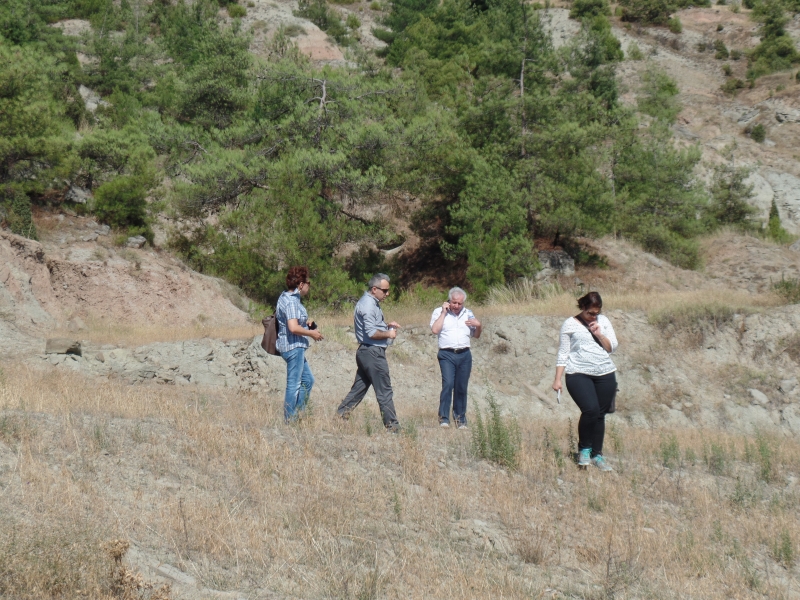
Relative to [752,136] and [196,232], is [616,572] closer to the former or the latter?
[196,232]

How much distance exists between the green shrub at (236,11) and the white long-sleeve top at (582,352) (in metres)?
48.1

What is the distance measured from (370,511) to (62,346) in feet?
33.5

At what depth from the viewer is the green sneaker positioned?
24.5 feet

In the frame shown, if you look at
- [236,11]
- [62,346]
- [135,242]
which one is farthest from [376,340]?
[236,11]

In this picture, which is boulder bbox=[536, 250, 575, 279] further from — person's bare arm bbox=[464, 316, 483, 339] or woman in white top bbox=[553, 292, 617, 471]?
woman in white top bbox=[553, 292, 617, 471]

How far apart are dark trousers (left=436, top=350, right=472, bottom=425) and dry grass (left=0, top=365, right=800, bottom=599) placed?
51 centimetres

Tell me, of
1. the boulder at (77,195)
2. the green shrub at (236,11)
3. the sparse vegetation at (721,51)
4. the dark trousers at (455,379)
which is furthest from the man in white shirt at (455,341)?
the sparse vegetation at (721,51)

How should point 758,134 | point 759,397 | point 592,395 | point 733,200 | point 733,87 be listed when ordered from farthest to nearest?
point 733,87, point 758,134, point 733,200, point 759,397, point 592,395

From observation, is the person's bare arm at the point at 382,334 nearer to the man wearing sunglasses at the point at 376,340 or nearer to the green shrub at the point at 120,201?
the man wearing sunglasses at the point at 376,340

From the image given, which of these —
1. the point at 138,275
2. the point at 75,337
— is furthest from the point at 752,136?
the point at 75,337

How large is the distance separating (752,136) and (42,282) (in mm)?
37684

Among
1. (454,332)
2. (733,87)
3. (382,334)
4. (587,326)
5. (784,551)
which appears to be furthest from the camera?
(733,87)

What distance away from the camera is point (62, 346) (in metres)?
14.2

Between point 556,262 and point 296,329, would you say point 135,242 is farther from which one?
point 296,329
